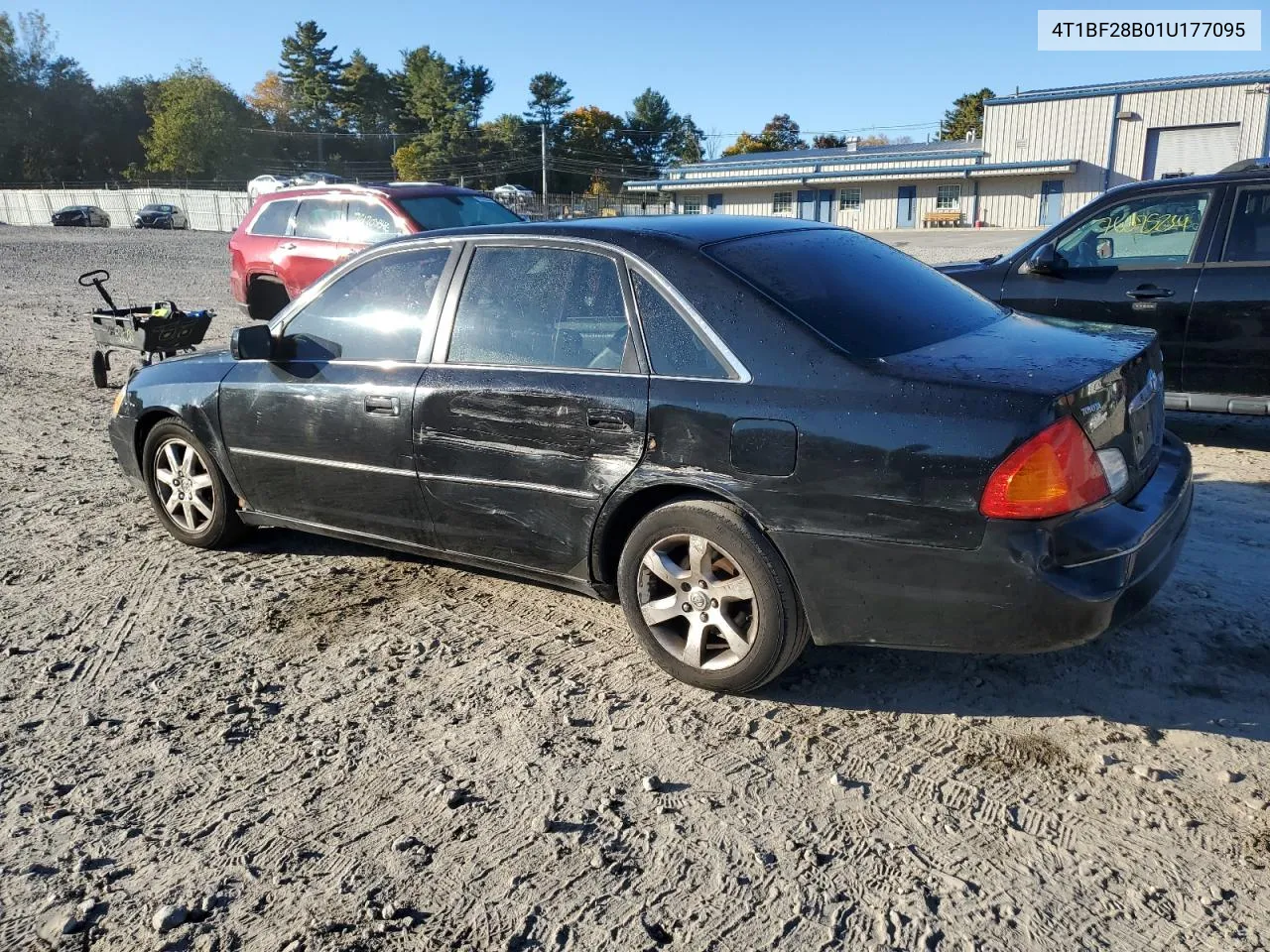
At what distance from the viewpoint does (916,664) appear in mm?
3766

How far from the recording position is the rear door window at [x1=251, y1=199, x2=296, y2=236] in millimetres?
11469

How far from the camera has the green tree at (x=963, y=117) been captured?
81419 mm

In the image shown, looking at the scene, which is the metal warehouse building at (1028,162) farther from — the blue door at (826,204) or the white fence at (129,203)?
the white fence at (129,203)

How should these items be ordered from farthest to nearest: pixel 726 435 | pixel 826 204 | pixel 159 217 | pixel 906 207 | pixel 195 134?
pixel 195 134
pixel 826 204
pixel 906 207
pixel 159 217
pixel 726 435

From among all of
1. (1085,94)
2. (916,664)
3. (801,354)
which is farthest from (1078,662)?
(1085,94)

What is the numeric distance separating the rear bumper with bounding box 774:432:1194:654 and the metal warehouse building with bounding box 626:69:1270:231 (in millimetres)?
42937

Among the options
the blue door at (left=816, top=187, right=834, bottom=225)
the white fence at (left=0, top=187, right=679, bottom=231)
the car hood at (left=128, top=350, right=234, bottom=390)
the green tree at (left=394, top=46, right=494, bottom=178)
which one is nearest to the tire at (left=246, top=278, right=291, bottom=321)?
the car hood at (left=128, top=350, right=234, bottom=390)

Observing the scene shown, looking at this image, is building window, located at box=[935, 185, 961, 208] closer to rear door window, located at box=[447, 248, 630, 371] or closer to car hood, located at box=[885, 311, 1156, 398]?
car hood, located at box=[885, 311, 1156, 398]

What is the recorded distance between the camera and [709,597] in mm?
3451

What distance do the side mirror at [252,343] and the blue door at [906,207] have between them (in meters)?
52.6

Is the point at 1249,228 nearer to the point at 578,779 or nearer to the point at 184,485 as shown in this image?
the point at 578,779

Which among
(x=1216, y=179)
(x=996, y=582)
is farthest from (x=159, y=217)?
(x=996, y=582)

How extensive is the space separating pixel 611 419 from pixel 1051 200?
5122cm

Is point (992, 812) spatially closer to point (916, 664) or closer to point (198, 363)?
point (916, 664)
